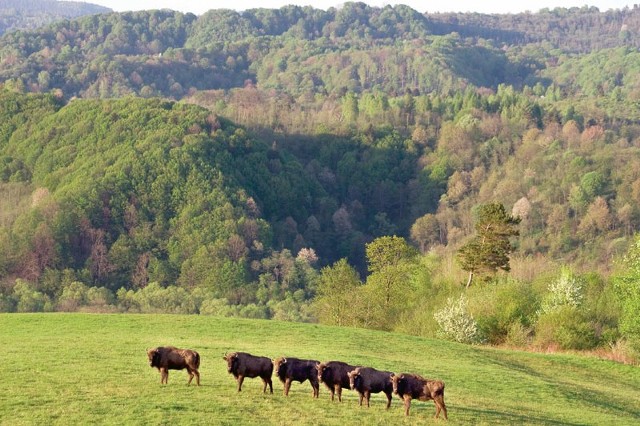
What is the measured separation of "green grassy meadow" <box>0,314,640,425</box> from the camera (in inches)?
894

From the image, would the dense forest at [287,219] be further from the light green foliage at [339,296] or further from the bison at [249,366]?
the bison at [249,366]

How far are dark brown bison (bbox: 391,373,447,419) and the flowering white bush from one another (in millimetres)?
28550

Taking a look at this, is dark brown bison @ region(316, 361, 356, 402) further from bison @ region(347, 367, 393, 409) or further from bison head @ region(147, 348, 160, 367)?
bison head @ region(147, 348, 160, 367)

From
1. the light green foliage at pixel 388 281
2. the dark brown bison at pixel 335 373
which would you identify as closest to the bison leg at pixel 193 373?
the dark brown bison at pixel 335 373

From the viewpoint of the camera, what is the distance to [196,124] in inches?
6491

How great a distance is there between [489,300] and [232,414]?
3608 centimetres

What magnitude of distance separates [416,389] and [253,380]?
6118mm

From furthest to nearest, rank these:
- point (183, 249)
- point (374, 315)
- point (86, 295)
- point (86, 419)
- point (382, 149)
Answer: point (382, 149), point (183, 249), point (86, 295), point (374, 315), point (86, 419)

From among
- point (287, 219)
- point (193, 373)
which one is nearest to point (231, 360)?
point (193, 373)

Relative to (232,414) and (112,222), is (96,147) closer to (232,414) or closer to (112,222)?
(112,222)

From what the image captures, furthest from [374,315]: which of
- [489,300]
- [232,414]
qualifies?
[232,414]

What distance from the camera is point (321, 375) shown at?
78.5 feet

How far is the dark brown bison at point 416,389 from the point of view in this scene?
2319 centimetres

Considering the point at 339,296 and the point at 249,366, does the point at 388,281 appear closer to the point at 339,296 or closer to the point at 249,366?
the point at 339,296
